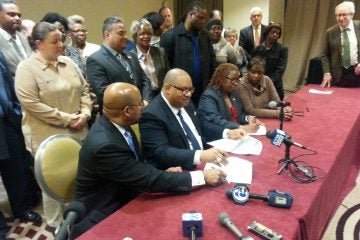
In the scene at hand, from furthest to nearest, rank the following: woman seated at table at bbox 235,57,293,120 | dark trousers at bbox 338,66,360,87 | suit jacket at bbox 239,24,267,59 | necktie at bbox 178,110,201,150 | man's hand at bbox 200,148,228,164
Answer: suit jacket at bbox 239,24,267,59 → dark trousers at bbox 338,66,360,87 → woman seated at table at bbox 235,57,293,120 → necktie at bbox 178,110,201,150 → man's hand at bbox 200,148,228,164

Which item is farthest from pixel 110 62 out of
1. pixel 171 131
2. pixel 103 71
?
pixel 171 131

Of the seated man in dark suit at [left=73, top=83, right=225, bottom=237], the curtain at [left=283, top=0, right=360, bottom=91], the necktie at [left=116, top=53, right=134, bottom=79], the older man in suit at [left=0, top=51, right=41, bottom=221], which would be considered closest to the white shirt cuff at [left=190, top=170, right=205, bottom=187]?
the seated man in dark suit at [left=73, top=83, right=225, bottom=237]

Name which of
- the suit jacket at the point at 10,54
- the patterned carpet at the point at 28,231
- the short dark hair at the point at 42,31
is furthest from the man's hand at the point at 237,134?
the suit jacket at the point at 10,54

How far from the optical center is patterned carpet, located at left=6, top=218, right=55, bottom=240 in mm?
2307

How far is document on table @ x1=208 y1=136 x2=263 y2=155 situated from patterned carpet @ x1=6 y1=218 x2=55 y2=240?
134cm

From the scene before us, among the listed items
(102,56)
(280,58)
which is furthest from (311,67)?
(102,56)

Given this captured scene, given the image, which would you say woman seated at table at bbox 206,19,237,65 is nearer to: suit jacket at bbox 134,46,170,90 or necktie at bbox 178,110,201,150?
suit jacket at bbox 134,46,170,90

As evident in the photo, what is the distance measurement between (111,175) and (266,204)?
689 millimetres

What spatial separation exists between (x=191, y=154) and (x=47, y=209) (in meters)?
1.23

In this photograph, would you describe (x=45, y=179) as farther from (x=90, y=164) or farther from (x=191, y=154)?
(x=191, y=154)

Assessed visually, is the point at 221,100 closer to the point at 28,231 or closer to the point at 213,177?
the point at 213,177

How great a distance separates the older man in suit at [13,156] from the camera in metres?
2.31

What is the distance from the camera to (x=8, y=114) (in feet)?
7.74

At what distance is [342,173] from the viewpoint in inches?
88.0
